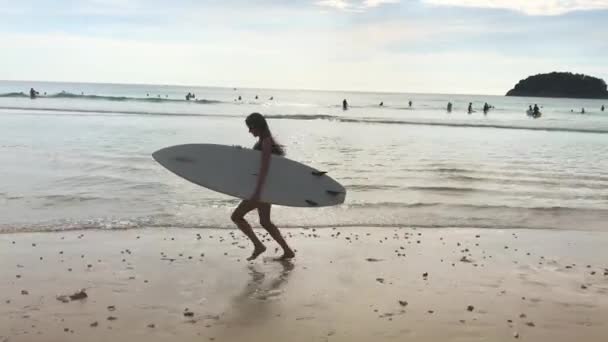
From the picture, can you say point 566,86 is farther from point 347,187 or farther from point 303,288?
point 303,288

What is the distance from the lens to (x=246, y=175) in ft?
25.8

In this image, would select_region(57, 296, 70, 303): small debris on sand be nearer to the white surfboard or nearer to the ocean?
the white surfboard

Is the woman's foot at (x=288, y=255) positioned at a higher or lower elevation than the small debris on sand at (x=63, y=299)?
lower

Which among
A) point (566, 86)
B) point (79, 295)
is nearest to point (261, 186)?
point (79, 295)

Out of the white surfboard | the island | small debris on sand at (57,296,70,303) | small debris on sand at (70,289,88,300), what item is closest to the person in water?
the white surfboard

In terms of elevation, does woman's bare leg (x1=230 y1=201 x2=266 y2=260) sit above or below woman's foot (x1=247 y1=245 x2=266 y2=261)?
above

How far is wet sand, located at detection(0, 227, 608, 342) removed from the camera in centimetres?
511

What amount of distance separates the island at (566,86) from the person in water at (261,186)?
175274 millimetres

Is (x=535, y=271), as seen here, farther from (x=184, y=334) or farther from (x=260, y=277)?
(x=184, y=334)

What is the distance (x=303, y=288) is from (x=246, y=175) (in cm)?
204

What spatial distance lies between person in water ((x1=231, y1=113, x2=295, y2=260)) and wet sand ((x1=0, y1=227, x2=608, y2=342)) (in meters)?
0.21

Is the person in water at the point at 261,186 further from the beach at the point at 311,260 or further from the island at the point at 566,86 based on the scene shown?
the island at the point at 566,86

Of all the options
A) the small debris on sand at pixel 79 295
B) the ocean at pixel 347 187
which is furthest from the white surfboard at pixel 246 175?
the small debris on sand at pixel 79 295

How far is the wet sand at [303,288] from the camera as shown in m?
5.11
